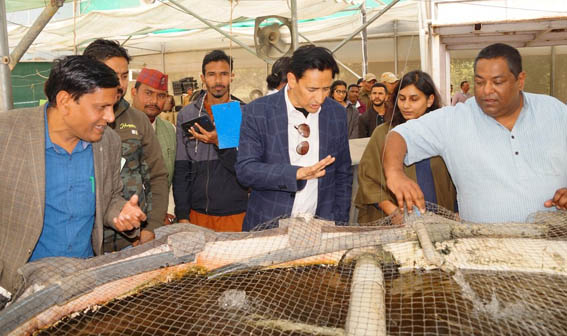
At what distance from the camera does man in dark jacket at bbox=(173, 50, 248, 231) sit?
3.32m

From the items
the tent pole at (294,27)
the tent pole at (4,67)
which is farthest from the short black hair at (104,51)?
the tent pole at (294,27)

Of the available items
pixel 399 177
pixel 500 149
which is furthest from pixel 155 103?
pixel 500 149

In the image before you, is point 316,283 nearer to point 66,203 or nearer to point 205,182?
point 66,203

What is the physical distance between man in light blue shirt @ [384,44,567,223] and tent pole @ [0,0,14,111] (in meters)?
2.21

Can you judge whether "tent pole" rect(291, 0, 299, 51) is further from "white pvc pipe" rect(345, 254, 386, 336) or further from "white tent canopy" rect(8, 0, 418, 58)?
"white pvc pipe" rect(345, 254, 386, 336)

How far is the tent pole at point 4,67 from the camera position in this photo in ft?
8.64

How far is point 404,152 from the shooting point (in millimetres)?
2361

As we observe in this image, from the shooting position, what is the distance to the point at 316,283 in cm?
176

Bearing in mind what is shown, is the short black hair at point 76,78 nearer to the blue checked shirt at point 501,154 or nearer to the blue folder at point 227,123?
the blue folder at point 227,123

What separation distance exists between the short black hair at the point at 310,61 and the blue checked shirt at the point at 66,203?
117 cm

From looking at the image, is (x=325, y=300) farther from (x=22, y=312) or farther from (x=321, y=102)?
(x=321, y=102)

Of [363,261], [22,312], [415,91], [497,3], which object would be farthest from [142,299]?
[497,3]

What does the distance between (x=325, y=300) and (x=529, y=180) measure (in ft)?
3.87

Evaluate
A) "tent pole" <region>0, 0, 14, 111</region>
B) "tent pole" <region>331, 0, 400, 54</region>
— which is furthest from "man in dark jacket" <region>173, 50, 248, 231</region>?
"tent pole" <region>331, 0, 400, 54</region>
